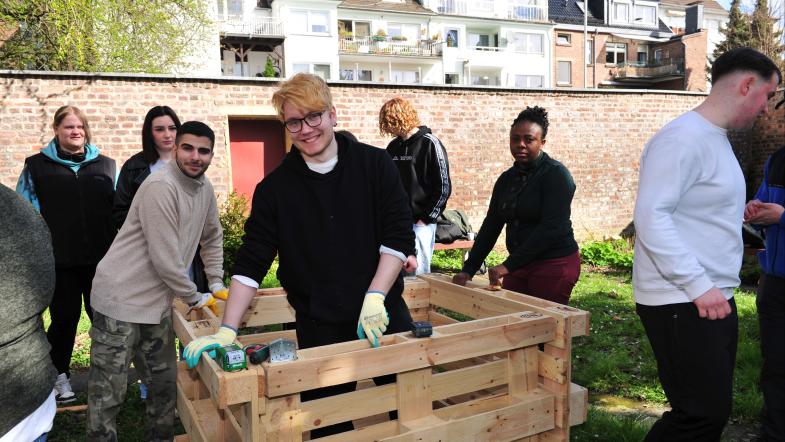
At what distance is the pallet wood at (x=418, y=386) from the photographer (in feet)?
6.38

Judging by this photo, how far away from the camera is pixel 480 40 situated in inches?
1662

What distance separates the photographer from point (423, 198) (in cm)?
464

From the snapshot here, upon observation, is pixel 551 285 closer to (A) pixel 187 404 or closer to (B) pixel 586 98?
(A) pixel 187 404

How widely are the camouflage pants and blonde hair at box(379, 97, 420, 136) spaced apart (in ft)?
7.56

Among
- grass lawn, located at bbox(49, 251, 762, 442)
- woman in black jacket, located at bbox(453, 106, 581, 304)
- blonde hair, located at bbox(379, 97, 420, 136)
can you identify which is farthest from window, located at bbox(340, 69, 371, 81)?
woman in black jacket, located at bbox(453, 106, 581, 304)

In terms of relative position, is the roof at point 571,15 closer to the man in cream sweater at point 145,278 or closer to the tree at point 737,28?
the tree at point 737,28

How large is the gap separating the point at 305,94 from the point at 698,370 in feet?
6.29

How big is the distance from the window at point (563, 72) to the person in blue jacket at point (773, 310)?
1673 inches

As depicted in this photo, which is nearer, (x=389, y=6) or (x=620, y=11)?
(x=389, y=6)

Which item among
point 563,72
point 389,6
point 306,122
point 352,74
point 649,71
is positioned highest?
point 389,6

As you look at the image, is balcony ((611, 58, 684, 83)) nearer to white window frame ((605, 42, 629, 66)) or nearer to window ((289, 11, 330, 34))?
white window frame ((605, 42, 629, 66))

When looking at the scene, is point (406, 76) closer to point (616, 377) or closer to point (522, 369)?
point (616, 377)

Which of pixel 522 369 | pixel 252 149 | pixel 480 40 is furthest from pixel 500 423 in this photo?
pixel 480 40

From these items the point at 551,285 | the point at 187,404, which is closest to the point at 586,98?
the point at 551,285
